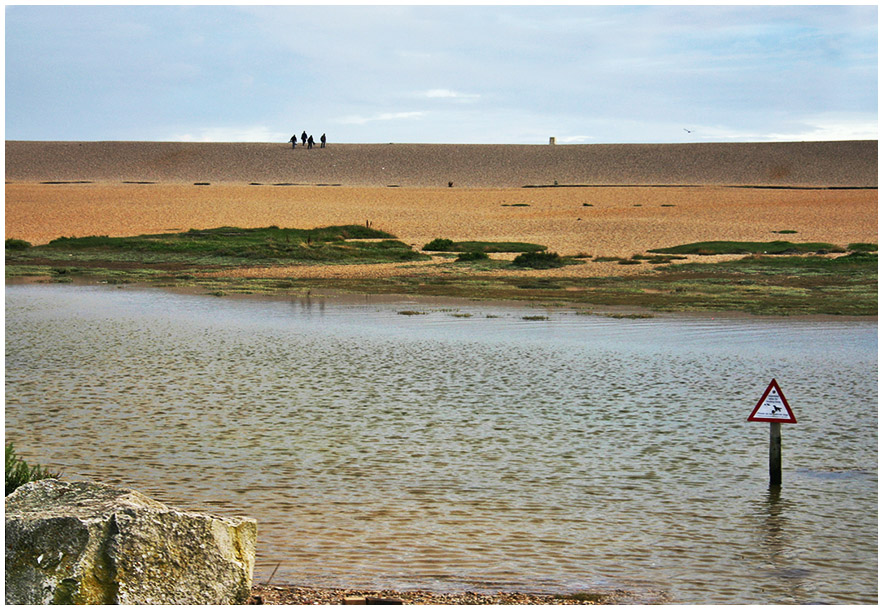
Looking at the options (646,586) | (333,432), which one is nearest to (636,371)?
(333,432)

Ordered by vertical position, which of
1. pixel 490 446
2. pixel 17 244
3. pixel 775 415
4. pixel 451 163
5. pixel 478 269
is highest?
pixel 451 163

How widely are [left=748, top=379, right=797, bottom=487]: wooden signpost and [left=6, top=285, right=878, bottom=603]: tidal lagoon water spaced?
22 cm

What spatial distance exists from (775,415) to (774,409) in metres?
0.05

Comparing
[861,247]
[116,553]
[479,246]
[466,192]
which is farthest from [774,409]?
[466,192]

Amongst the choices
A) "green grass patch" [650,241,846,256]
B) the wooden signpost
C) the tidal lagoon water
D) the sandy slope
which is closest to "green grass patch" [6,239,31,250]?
the tidal lagoon water

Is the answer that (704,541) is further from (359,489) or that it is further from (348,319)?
(348,319)

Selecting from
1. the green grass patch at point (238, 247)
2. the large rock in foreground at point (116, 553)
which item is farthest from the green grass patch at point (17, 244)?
the large rock in foreground at point (116, 553)

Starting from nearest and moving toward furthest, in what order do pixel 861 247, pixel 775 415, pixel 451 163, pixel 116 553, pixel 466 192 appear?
pixel 116 553, pixel 775 415, pixel 861 247, pixel 466 192, pixel 451 163

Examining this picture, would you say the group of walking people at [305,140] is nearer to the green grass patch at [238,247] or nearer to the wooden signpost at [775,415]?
the green grass patch at [238,247]

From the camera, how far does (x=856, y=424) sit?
11.4m

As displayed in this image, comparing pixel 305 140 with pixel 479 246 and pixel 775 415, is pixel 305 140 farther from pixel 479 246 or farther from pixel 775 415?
pixel 775 415

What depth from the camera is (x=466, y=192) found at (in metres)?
68.2

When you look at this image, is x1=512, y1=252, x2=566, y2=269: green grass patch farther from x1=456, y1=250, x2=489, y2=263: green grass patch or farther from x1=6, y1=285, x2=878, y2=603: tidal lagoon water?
x1=6, y1=285, x2=878, y2=603: tidal lagoon water

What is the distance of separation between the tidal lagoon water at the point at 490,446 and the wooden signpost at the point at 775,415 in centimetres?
22
